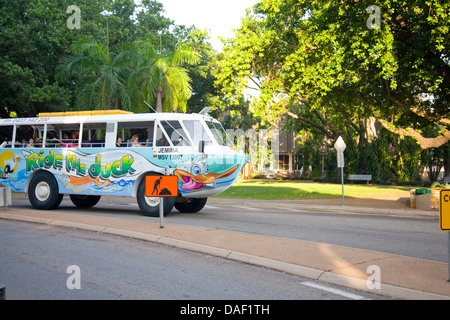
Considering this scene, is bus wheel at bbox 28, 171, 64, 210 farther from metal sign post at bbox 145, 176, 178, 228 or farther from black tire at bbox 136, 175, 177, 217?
metal sign post at bbox 145, 176, 178, 228

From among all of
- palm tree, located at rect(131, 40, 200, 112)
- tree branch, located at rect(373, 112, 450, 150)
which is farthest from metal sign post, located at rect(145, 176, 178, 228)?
palm tree, located at rect(131, 40, 200, 112)

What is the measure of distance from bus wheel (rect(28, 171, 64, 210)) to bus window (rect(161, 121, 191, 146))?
4.45 m

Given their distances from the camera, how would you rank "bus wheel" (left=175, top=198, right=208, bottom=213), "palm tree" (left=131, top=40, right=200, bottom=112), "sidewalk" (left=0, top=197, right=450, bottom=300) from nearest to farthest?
"sidewalk" (left=0, top=197, right=450, bottom=300)
"bus wheel" (left=175, top=198, right=208, bottom=213)
"palm tree" (left=131, top=40, right=200, bottom=112)

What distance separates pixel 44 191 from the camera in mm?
15234

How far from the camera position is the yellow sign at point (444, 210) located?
253 inches

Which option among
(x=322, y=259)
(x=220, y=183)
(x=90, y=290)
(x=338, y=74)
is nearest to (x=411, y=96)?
(x=338, y=74)

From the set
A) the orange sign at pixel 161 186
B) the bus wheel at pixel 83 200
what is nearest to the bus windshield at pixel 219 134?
the orange sign at pixel 161 186

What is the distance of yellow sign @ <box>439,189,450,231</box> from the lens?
253 inches

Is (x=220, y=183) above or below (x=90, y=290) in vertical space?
above

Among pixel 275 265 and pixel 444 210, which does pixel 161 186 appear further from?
pixel 444 210

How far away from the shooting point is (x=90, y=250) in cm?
883

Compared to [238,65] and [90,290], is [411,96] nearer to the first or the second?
[238,65]
